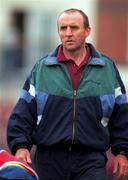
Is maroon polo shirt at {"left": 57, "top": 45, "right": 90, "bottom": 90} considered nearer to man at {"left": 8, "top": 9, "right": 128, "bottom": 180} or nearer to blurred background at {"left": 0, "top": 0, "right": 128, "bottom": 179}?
man at {"left": 8, "top": 9, "right": 128, "bottom": 180}

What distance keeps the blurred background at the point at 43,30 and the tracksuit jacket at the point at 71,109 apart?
16513 mm

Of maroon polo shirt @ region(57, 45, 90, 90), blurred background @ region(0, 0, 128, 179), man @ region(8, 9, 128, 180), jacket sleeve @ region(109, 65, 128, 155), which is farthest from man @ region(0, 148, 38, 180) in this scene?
blurred background @ region(0, 0, 128, 179)

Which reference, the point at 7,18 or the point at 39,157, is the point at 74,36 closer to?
the point at 39,157

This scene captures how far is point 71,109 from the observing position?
6.98 meters

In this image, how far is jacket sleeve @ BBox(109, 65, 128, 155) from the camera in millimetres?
7211

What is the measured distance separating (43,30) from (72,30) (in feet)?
67.5

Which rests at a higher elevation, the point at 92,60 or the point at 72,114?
the point at 92,60

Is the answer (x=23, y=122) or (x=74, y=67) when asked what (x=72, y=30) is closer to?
(x=74, y=67)

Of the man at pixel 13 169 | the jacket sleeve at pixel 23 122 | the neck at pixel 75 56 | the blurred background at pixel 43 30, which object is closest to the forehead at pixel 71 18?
the neck at pixel 75 56

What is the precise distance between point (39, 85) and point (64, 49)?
1.13 feet

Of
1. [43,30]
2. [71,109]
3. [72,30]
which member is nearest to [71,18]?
[72,30]

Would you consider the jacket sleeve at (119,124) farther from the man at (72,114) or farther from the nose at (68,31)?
the nose at (68,31)

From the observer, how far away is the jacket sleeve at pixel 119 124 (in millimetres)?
7211

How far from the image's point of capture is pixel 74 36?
23.3 ft
